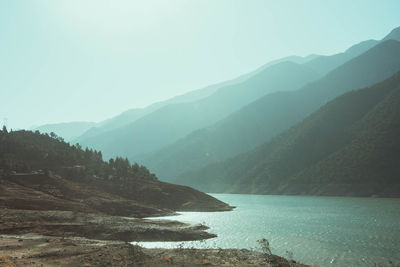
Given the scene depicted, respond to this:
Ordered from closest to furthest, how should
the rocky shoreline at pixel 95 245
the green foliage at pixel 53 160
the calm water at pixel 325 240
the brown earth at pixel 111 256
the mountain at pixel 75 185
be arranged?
the brown earth at pixel 111 256 → the rocky shoreline at pixel 95 245 → the calm water at pixel 325 240 → the mountain at pixel 75 185 → the green foliage at pixel 53 160

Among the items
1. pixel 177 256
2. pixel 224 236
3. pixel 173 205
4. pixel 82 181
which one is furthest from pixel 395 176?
pixel 177 256

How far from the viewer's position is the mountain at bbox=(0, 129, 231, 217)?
84062 millimetres

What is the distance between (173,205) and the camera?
124000 mm

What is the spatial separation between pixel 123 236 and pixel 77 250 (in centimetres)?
1908

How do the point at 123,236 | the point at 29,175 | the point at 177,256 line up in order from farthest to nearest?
the point at 29,175 < the point at 123,236 < the point at 177,256

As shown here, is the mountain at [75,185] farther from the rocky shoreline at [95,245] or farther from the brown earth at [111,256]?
the brown earth at [111,256]

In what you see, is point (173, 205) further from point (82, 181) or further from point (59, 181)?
point (59, 181)

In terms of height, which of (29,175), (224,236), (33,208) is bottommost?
(224,236)

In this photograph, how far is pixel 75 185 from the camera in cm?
10688

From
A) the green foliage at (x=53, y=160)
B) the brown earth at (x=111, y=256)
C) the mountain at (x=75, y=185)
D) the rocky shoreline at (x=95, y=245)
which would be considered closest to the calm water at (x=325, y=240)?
the rocky shoreline at (x=95, y=245)

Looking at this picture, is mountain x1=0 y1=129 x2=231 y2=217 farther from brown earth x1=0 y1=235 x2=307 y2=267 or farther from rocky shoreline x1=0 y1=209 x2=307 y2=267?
brown earth x1=0 y1=235 x2=307 y2=267

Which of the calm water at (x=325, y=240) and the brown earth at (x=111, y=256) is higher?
the brown earth at (x=111, y=256)

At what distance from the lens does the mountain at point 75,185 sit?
276 feet

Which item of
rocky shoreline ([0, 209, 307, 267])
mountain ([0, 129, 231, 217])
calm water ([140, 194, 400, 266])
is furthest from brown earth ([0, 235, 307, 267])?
mountain ([0, 129, 231, 217])
